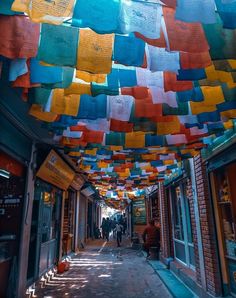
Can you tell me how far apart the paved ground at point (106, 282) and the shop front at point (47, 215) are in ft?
2.00

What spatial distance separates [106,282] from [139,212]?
31.7 feet

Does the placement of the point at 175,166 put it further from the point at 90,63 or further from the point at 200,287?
the point at 90,63

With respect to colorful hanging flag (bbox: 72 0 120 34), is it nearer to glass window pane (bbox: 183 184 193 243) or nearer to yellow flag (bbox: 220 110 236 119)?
yellow flag (bbox: 220 110 236 119)

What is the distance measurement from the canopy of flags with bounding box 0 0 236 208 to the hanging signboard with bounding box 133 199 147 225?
12.5 metres

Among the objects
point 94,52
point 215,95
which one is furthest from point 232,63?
point 94,52

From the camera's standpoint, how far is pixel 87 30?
2.64 meters

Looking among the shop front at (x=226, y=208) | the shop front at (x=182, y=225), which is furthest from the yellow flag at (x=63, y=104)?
the shop front at (x=182, y=225)

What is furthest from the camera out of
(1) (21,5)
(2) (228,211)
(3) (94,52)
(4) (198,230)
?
(4) (198,230)

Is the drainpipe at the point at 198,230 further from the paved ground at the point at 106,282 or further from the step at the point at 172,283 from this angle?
the paved ground at the point at 106,282

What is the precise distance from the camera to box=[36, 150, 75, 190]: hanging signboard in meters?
6.28

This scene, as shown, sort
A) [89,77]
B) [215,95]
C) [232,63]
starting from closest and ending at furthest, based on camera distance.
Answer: [232,63] < [89,77] < [215,95]

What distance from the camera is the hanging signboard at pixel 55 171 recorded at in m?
6.28

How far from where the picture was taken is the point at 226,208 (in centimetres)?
524

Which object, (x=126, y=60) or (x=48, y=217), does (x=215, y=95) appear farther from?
(x=48, y=217)
